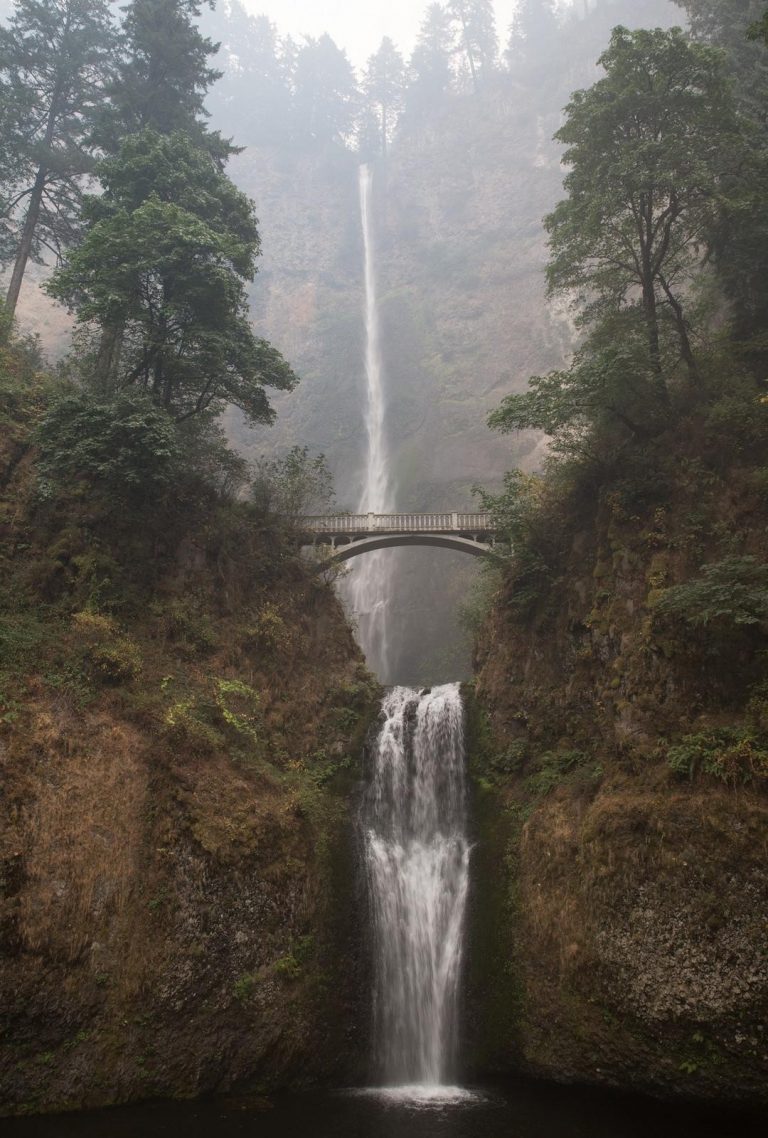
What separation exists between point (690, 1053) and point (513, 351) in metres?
43.2

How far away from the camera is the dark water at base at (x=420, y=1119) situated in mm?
8773

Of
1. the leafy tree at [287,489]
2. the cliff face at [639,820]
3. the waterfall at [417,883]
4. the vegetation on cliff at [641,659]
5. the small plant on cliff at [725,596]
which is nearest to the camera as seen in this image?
the cliff face at [639,820]

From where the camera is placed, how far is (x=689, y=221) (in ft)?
54.9

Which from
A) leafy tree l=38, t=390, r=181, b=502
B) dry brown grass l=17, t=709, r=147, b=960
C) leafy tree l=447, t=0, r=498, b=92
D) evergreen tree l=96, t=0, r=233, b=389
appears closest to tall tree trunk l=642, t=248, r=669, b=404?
leafy tree l=38, t=390, r=181, b=502

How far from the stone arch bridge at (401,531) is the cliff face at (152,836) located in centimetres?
767

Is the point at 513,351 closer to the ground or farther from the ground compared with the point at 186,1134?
farther from the ground

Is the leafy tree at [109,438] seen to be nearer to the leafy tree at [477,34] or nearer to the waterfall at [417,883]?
the waterfall at [417,883]

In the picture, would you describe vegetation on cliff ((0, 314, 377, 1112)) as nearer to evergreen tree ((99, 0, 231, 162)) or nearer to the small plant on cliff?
the small plant on cliff

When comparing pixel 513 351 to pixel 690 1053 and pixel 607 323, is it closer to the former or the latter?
pixel 607 323

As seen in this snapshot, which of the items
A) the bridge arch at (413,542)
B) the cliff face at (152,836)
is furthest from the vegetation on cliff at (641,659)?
the bridge arch at (413,542)

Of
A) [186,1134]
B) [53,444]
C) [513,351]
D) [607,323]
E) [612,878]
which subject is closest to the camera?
[186,1134]

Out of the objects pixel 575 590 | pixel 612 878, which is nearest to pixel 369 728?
pixel 575 590

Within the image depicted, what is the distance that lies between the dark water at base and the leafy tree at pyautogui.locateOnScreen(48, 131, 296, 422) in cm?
1453

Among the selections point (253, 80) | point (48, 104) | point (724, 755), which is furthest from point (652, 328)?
point (253, 80)
